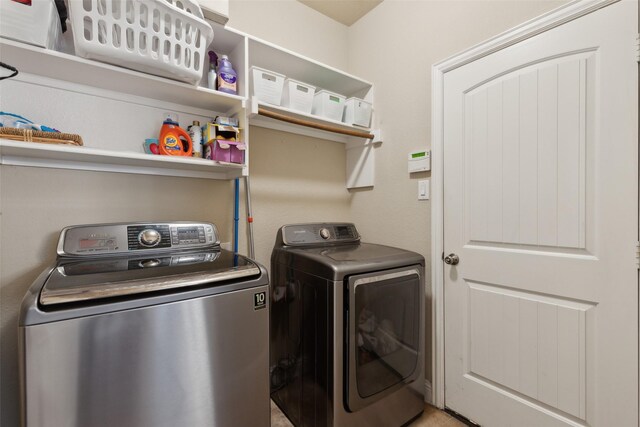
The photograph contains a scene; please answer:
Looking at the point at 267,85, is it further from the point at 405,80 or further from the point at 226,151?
the point at 405,80

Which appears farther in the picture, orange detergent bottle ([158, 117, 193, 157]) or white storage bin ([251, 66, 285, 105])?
white storage bin ([251, 66, 285, 105])

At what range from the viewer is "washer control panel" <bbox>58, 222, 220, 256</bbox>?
3.99 feet

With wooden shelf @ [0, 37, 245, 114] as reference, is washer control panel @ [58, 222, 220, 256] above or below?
below

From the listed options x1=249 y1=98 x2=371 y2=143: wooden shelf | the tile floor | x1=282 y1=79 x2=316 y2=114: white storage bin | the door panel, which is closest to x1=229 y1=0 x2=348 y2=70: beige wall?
x1=282 y1=79 x2=316 y2=114: white storage bin

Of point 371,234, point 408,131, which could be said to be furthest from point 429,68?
point 371,234

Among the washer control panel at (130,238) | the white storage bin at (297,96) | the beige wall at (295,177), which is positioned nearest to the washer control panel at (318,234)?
the beige wall at (295,177)

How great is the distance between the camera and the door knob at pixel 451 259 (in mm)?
1688

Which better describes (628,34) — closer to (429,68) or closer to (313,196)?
(429,68)

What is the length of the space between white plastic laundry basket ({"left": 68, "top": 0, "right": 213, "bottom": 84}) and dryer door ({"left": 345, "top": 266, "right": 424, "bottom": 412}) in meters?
1.25

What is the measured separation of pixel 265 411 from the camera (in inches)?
45.0

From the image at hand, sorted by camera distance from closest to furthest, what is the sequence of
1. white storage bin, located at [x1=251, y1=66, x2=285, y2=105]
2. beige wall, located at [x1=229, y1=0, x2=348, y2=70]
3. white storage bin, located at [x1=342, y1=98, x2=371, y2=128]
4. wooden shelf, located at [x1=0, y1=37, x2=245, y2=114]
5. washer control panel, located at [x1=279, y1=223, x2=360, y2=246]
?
wooden shelf, located at [x1=0, y1=37, x2=245, y2=114] → white storage bin, located at [x1=251, y1=66, x2=285, y2=105] → washer control panel, located at [x1=279, y1=223, x2=360, y2=246] → beige wall, located at [x1=229, y1=0, x2=348, y2=70] → white storage bin, located at [x1=342, y1=98, x2=371, y2=128]

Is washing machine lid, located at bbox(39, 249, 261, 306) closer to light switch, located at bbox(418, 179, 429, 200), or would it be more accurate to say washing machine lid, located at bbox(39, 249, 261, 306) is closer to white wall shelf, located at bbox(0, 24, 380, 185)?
white wall shelf, located at bbox(0, 24, 380, 185)

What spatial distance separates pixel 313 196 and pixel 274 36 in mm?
1154

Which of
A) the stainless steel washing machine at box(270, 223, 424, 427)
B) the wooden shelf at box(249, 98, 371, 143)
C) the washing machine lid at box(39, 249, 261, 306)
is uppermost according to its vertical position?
the wooden shelf at box(249, 98, 371, 143)
